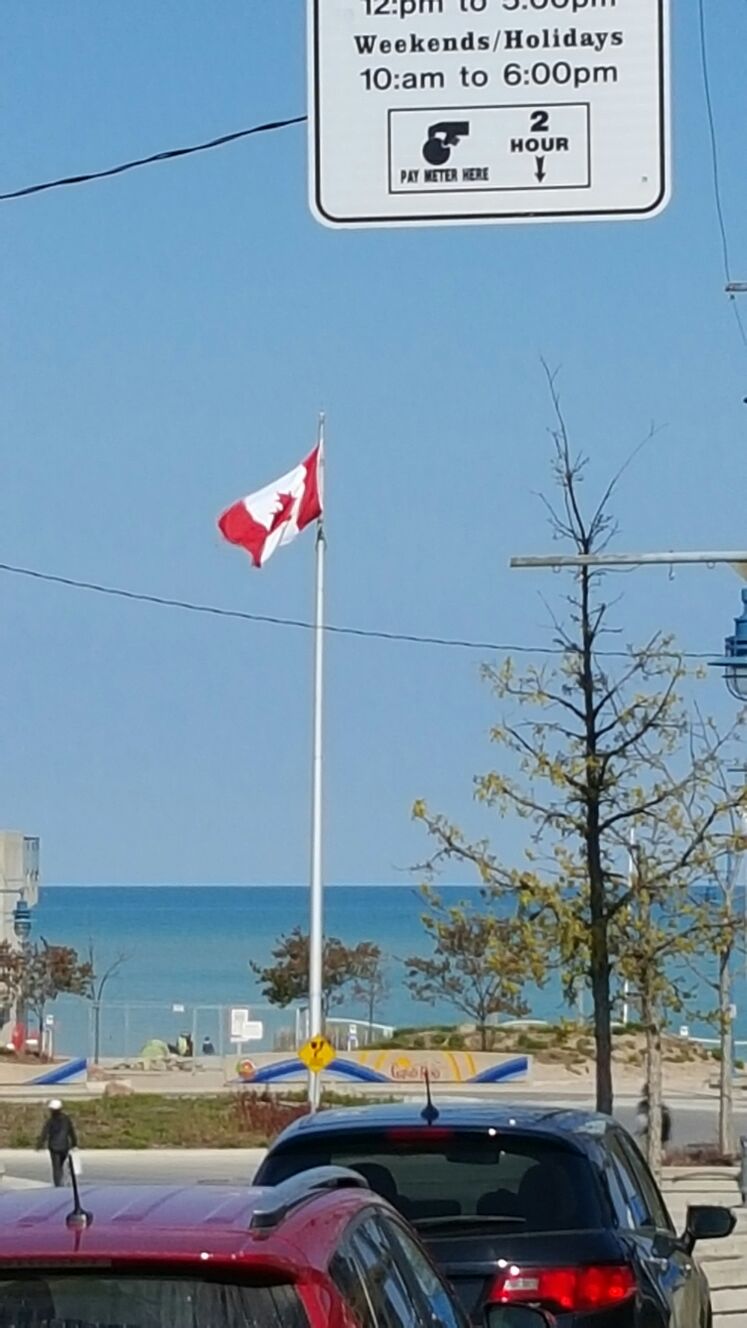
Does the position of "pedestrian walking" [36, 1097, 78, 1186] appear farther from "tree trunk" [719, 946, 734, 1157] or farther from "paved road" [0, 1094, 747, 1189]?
"tree trunk" [719, 946, 734, 1157]

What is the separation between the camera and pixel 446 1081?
151 feet

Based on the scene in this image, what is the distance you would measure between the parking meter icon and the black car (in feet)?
11.2

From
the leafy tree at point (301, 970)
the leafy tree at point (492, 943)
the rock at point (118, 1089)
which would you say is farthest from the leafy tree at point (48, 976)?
the leafy tree at point (492, 943)

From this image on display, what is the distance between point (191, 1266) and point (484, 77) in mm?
3946

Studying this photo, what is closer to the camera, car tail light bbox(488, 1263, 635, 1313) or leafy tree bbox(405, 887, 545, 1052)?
car tail light bbox(488, 1263, 635, 1313)

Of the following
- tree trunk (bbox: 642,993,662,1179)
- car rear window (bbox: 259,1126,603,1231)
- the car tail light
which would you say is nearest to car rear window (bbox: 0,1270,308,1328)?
the car tail light

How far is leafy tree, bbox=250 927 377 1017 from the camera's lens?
67250 mm

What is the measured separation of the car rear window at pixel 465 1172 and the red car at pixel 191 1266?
3.36 meters

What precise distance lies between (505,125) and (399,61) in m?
0.36

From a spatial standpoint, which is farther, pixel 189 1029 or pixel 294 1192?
pixel 189 1029

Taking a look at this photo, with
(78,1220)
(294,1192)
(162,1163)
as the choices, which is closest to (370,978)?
(162,1163)

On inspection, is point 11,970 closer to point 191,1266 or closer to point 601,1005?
point 601,1005

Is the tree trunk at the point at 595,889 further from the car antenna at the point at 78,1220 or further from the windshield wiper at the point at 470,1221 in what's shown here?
the car antenna at the point at 78,1220

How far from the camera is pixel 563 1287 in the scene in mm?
7633
